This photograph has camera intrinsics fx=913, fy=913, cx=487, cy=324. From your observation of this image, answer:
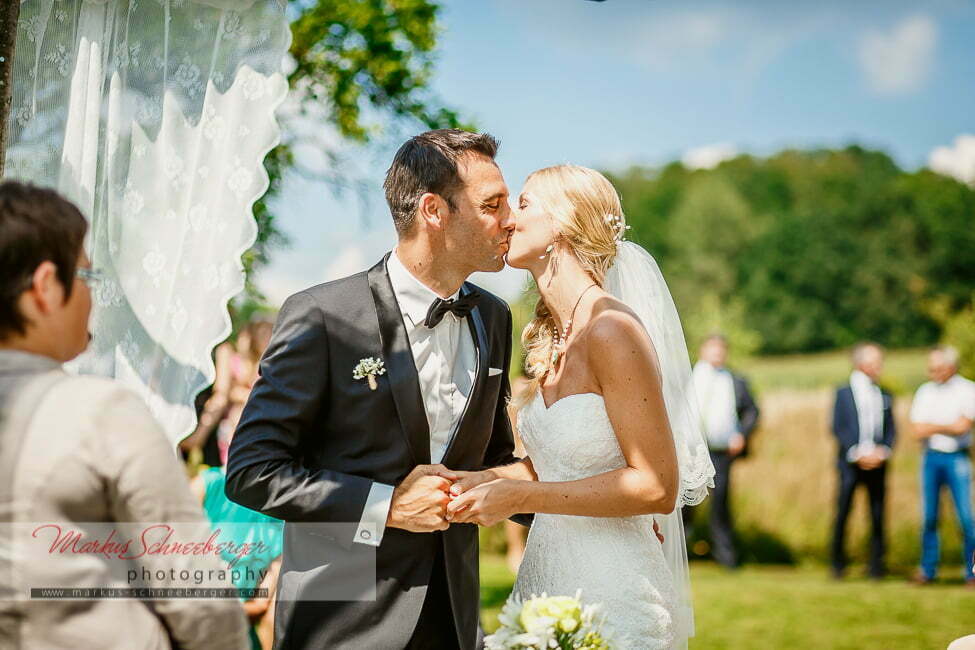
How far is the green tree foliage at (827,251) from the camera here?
45.6 m

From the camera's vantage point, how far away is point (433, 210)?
9.91 ft

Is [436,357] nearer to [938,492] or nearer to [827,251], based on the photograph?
[938,492]

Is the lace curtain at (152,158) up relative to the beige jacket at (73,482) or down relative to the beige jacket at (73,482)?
up

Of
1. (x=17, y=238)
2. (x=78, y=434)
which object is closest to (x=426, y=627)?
(x=78, y=434)

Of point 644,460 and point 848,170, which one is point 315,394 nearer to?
point 644,460

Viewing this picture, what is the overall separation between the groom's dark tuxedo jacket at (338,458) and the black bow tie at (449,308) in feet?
0.37

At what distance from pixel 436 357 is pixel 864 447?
8.13 meters

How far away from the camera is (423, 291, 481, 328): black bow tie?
9.57 ft

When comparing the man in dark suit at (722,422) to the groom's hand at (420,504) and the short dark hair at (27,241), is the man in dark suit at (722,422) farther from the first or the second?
the short dark hair at (27,241)

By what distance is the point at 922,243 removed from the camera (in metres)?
47.4

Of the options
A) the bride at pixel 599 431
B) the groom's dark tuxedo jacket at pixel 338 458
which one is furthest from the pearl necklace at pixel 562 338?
the groom's dark tuxedo jacket at pixel 338 458

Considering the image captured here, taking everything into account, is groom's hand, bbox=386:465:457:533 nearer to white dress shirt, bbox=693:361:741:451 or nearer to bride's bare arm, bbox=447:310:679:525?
bride's bare arm, bbox=447:310:679:525

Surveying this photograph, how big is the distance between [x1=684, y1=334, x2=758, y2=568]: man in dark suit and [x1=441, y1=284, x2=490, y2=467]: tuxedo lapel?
7397 mm

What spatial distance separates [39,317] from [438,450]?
137cm
